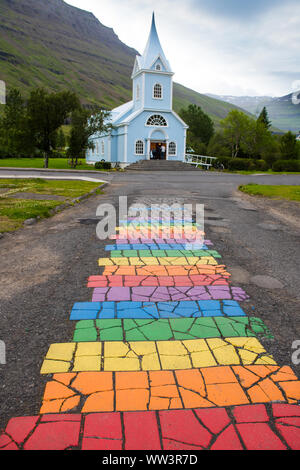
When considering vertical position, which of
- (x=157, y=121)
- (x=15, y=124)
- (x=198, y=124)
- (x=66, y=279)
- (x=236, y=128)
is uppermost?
(x=198, y=124)

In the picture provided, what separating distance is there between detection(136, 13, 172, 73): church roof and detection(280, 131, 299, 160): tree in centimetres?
2036

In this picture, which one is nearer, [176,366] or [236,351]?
[176,366]

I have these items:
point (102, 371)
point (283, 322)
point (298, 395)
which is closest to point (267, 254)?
point (283, 322)

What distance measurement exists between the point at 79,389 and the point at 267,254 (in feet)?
15.1

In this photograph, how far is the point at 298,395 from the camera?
258cm

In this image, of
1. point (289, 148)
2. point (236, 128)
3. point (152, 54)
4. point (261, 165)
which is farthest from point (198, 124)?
point (152, 54)

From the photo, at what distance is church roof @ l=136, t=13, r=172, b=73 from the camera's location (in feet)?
124

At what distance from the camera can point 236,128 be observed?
1964 inches

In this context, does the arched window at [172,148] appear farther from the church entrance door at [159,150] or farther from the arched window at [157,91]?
the arched window at [157,91]

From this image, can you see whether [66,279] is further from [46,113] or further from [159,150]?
[159,150]

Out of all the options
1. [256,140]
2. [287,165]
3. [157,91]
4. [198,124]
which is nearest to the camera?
[157,91]

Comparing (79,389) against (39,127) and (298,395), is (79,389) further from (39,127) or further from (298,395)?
(39,127)

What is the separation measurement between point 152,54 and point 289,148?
23.1 metres

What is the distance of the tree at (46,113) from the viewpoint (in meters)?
31.9
